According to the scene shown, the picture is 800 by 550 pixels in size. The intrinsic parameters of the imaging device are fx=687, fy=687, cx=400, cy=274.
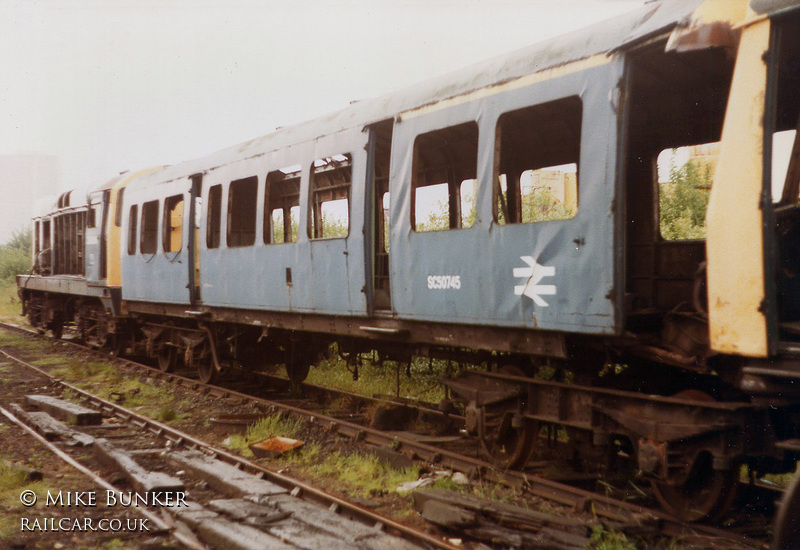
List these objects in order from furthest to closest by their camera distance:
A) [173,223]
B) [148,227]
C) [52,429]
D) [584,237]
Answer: [148,227] < [173,223] < [52,429] < [584,237]

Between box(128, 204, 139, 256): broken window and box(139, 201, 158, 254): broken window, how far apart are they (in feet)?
1.38

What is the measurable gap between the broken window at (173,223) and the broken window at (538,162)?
678 cm

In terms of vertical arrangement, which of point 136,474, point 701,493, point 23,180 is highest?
point 23,180

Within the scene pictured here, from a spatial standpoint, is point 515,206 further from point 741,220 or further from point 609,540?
point 609,540

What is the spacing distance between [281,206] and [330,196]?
1175 millimetres

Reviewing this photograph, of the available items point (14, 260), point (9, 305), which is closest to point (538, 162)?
point (9, 305)

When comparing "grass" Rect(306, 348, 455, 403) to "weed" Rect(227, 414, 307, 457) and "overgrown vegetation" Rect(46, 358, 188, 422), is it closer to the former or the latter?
"weed" Rect(227, 414, 307, 457)

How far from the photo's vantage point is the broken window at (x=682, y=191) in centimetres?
612

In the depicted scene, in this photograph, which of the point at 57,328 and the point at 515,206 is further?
the point at 57,328

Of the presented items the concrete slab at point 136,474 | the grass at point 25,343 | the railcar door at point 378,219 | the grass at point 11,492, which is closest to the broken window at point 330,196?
the railcar door at point 378,219

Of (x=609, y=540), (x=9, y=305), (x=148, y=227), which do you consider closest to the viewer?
(x=609, y=540)

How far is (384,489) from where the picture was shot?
19.0ft

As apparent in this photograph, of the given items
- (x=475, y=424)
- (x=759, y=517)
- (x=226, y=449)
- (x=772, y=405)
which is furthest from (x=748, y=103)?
(x=226, y=449)

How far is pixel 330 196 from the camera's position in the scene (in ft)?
26.7
